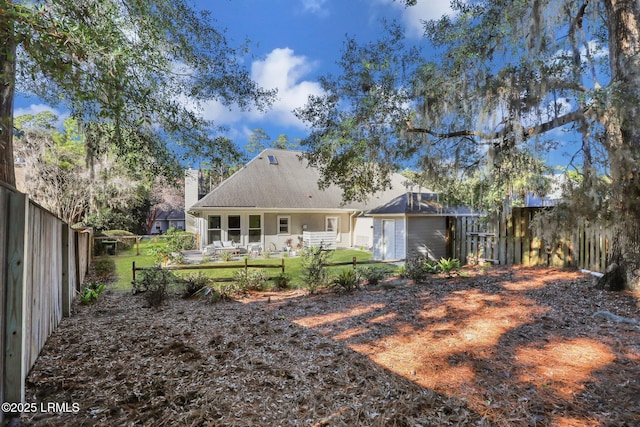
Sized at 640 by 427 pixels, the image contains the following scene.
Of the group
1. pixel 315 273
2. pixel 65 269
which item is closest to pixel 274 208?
pixel 315 273

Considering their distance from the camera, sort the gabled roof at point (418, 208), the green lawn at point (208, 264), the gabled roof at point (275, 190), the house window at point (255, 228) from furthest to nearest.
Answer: the house window at point (255, 228)
the gabled roof at point (275, 190)
the gabled roof at point (418, 208)
the green lawn at point (208, 264)

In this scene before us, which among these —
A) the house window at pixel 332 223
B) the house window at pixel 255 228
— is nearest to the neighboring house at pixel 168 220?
the house window at pixel 255 228

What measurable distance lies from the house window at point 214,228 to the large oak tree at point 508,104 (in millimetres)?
8373

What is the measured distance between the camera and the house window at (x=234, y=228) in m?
15.6

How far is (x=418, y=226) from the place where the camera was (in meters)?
12.6

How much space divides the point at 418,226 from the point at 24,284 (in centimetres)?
1193

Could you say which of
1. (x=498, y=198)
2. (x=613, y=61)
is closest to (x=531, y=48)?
(x=613, y=61)

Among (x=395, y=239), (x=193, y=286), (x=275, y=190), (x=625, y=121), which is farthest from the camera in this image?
(x=275, y=190)

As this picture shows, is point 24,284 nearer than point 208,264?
Yes

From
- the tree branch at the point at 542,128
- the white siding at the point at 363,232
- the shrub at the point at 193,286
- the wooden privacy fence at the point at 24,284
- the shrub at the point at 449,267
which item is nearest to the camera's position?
the wooden privacy fence at the point at 24,284

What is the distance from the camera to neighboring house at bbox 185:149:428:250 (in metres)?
15.3

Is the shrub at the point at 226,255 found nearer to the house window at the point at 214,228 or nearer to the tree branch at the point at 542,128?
the house window at the point at 214,228

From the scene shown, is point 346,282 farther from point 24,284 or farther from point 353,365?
point 24,284

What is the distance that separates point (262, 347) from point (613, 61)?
6.72 metres
